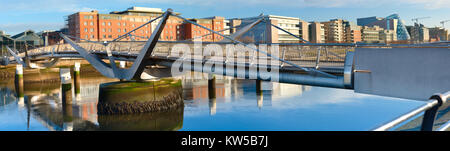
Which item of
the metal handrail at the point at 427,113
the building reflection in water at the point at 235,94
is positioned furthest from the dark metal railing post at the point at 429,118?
the building reflection in water at the point at 235,94

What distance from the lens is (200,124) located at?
14.2 meters

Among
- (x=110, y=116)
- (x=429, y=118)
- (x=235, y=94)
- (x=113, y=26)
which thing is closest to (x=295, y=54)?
(x=110, y=116)

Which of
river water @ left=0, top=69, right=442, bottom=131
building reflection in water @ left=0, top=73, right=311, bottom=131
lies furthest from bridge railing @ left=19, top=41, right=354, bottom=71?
building reflection in water @ left=0, top=73, right=311, bottom=131

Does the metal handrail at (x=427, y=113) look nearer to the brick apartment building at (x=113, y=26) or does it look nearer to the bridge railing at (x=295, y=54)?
the bridge railing at (x=295, y=54)

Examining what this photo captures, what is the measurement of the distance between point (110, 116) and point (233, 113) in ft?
15.6

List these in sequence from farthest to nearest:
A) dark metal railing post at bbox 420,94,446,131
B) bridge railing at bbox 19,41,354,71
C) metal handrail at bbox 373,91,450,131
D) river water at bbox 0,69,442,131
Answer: river water at bbox 0,69,442,131, bridge railing at bbox 19,41,354,71, dark metal railing post at bbox 420,94,446,131, metal handrail at bbox 373,91,450,131

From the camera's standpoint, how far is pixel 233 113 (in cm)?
1577

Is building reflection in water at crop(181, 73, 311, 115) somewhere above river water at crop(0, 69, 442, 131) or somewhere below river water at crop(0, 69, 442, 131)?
above

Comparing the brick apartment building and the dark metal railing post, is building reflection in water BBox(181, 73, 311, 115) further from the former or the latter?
the brick apartment building

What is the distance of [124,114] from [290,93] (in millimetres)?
10103

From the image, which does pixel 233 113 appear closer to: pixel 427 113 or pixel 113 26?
pixel 427 113

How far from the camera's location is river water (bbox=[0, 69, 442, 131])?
547 inches

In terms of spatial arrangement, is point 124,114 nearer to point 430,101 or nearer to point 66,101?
point 66,101
